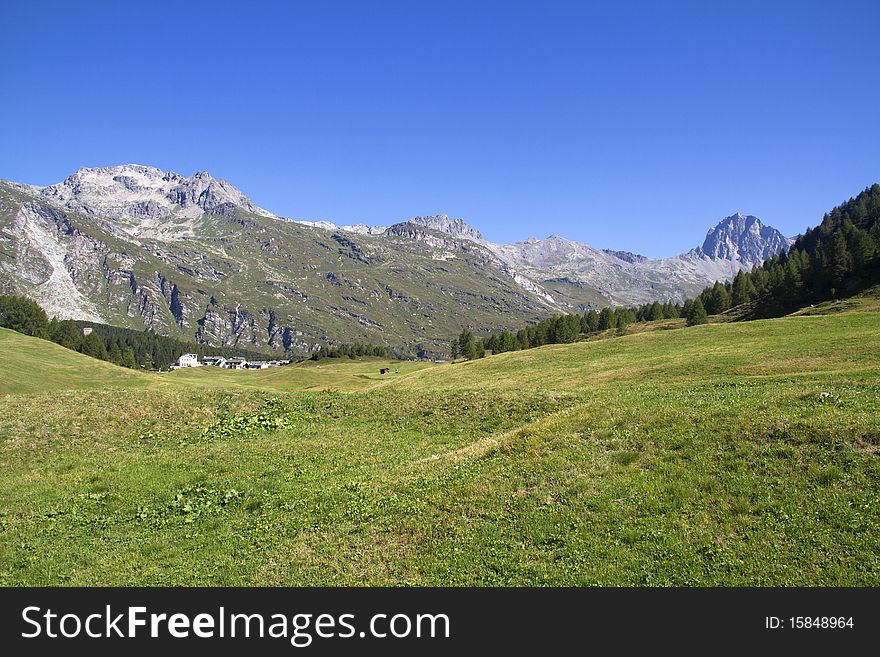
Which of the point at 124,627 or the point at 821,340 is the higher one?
the point at 821,340

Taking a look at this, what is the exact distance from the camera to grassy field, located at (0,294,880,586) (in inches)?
488

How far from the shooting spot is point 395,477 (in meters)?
19.8

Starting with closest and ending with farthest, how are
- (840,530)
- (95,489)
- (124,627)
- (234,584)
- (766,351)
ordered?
(124,627) → (840,530) → (234,584) → (95,489) → (766,351)

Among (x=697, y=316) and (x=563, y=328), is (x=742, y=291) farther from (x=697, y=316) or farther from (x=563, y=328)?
(x=563, y=328)

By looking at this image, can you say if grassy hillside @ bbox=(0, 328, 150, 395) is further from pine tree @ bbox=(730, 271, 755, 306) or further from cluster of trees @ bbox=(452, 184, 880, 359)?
pine tree @ bbox=(730, 271, 755, 306)

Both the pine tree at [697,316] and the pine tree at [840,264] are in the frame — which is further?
the pine tree at [697,316]

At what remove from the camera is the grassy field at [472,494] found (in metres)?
12.4

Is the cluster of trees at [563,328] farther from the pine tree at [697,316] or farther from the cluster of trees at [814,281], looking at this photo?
the pine tree at [697,316]

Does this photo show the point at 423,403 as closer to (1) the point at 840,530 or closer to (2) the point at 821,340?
(1) the point at 840,530

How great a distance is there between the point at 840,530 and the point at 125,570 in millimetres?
17869

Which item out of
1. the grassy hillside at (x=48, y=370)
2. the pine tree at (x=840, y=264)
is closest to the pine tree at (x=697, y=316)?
the pine tree at (x=840, y=264)

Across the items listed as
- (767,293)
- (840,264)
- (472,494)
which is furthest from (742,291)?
(472,494)

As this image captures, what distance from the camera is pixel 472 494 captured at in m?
16.4

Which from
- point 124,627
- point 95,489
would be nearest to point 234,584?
point 124,627
